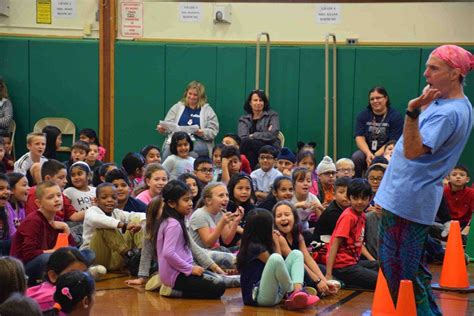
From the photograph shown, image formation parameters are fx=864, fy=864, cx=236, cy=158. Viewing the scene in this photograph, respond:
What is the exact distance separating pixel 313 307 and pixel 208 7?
605cm

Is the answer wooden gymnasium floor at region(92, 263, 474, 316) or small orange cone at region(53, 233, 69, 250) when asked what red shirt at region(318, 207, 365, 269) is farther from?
small orange cone at region(53, 233, 69, 250)

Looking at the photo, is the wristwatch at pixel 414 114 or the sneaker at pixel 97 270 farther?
the sneaker at pixel 97 270

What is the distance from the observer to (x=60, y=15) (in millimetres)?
11156

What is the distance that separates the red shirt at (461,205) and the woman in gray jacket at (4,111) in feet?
18.2

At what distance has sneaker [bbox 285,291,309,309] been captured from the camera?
543 cm

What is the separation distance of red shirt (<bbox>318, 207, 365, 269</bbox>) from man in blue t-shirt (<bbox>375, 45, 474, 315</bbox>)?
2202mm

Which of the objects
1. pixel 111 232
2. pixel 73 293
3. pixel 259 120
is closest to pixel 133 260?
pixel 111 232

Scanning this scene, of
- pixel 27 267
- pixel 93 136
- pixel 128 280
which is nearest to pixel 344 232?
pixel 128 280

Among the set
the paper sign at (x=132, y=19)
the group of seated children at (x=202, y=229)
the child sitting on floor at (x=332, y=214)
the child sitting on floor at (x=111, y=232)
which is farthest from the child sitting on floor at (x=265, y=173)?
the paper sign at (x=132, y=19)

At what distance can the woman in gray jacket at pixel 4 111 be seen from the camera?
10664 millimetres

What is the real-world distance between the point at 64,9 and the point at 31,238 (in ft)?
19.2

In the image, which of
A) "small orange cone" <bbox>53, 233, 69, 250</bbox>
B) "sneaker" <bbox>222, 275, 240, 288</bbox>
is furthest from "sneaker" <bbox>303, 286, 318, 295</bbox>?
"small orange cone" <bbox>53, 233, 69, 250</bbox>

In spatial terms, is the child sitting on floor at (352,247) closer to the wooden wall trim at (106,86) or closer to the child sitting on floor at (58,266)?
the child sitting on floor at (58,266)

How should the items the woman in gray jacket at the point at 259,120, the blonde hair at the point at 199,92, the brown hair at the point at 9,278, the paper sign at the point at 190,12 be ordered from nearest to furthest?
the brown hair at the point at 9,278, the woman in gray jacket at the point at 259,120, the blonde hair at the point at 199,92, the paper sign at the point at 190,12
